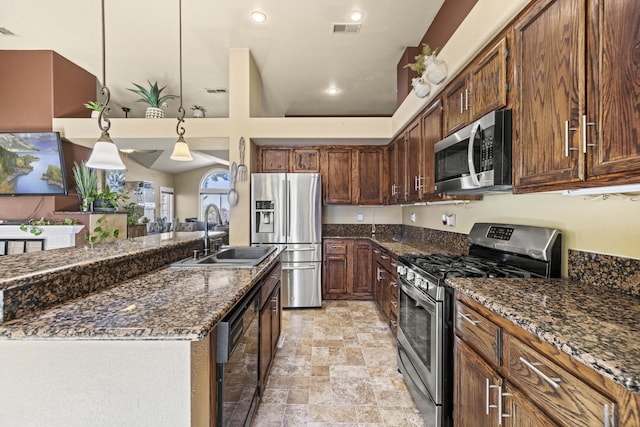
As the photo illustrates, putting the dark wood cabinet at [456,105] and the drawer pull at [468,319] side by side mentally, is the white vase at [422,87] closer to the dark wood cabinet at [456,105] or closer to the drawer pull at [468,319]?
the dark wood cabinet at [456,105]

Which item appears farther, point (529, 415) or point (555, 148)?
point (555, 148)

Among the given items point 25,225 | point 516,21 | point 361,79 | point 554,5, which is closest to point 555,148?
point 554,5

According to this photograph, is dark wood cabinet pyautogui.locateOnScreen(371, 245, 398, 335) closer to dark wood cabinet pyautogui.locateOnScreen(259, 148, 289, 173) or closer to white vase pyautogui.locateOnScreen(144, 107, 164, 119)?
dark wood cabinet pyautogui.locateOnScreen(259, 148, 289, 173)

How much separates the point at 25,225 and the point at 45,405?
4.15 metres

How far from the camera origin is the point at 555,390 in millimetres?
884

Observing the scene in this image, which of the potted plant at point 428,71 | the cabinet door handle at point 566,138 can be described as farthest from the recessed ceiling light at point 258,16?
the cabinet door handle at point 566,138

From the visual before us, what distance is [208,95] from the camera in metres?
4.94

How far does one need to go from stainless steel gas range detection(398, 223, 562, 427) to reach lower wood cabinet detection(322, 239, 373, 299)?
194cm

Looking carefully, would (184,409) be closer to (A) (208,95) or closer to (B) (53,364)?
(B) (53,364)

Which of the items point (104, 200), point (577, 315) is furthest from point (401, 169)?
point (104, 200)

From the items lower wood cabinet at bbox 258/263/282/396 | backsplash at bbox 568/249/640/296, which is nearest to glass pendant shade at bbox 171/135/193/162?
lower wood cabinet at bbox 258/263/282/396

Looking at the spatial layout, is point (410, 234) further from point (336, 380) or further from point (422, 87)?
point (336, 380)

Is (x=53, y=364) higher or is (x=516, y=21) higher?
(x=516, y=21)

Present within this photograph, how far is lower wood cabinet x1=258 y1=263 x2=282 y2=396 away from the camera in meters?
1.86
